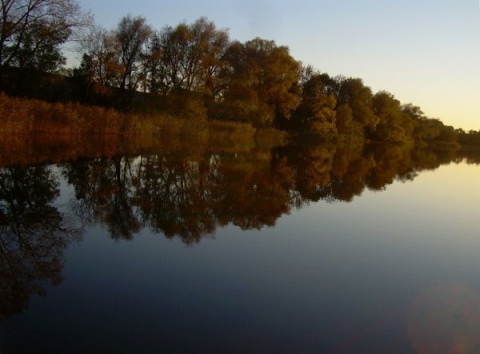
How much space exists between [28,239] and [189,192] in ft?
17.6

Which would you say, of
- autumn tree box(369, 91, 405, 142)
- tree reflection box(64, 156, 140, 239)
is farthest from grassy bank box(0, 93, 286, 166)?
autumn tree box(369, 91, 405, 142)

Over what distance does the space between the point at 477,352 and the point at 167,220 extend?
543cm

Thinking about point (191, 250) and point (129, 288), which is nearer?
point (129, 288)

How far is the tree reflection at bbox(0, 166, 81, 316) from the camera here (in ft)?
14.4

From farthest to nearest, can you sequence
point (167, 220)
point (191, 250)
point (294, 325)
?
point (167, 220), point (191, 250), point (294, 325)

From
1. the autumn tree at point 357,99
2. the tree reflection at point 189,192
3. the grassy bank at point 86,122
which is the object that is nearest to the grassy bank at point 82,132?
the grassy bank at point 86,122

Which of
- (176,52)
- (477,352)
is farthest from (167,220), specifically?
(176,52)

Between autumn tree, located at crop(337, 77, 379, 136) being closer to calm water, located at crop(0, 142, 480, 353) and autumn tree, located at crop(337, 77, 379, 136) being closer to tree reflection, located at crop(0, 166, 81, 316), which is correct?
calm water, located at crop(0, 142, 480, 353)

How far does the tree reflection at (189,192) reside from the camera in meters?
7.88

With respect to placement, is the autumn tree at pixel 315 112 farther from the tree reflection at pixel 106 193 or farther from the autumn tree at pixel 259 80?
the tree reflection at pixel 106 193

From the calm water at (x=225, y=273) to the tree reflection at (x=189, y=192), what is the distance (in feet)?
0.22

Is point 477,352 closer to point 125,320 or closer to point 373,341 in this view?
point 373,341

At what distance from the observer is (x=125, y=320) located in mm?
3918

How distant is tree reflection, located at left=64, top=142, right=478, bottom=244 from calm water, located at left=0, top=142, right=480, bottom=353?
7 cm
